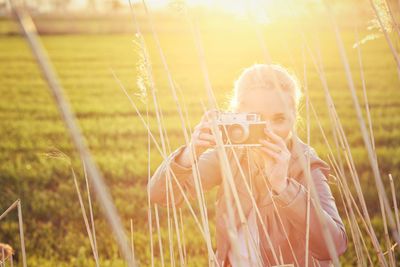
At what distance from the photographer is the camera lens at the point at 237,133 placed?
1.46 metres

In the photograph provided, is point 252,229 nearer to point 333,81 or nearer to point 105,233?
point 105,233

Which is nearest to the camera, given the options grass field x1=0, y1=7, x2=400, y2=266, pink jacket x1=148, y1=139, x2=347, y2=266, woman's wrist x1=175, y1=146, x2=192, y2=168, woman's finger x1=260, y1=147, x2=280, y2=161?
woman's finger x1=260, y1=147, x2=280, y2=161

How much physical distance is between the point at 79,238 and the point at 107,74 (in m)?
12.2

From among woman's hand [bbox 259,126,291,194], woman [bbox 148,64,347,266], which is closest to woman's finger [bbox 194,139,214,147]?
woman [bbox 148,64,347,266]

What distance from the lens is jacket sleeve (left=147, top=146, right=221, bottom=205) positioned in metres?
1.79

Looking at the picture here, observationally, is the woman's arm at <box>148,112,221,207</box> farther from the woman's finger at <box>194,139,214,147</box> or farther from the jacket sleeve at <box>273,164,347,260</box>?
the jacket sleeve at <box>273,164,347,260</box>

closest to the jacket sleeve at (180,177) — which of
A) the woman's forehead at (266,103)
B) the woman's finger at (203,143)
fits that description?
the woman's finger at (203,143)

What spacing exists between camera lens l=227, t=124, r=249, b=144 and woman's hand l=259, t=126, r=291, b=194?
0.15 feet

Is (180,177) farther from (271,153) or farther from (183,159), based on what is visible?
(271,153)

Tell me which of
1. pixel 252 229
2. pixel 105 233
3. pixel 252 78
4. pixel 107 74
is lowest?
pixel 105 233

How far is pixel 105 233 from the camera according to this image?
343cm

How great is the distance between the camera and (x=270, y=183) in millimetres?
1549

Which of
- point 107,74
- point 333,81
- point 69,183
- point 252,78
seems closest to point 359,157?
point 69,183

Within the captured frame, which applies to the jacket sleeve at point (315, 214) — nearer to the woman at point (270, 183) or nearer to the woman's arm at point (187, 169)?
the woman at point (270, 183)
